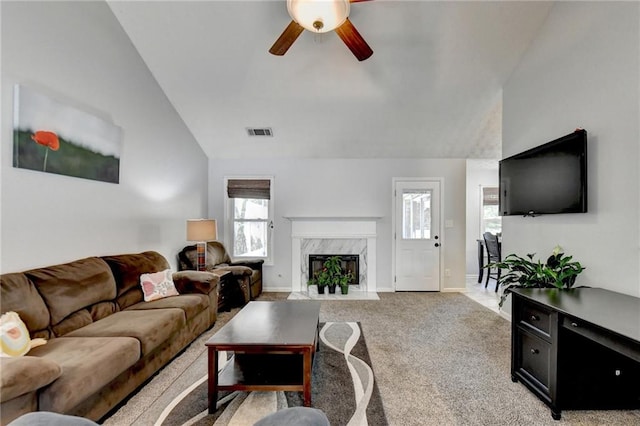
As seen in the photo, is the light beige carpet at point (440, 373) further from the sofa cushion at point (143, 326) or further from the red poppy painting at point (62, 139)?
the red poppy painting at point (62, 139)

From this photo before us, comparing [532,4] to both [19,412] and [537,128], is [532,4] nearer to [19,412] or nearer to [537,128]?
[537,128]

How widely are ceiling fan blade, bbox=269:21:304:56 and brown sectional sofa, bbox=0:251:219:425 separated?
98.8 inches

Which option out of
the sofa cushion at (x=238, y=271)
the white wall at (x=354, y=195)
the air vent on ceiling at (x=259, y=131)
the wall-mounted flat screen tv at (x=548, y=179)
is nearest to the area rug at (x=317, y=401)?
the sofa cushion at (x=238, y=271)

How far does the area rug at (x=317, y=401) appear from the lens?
194cm

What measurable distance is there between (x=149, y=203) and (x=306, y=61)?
2.62 meters

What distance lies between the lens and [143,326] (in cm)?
234

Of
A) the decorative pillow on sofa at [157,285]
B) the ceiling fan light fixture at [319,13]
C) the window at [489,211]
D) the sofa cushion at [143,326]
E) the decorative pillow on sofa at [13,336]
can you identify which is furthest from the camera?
the window at [489,211]

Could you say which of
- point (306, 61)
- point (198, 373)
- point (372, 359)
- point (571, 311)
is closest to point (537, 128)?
point (571, 311)

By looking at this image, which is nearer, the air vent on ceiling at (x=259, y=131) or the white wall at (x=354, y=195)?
the air vent on ceiling at (x=259, y=131)

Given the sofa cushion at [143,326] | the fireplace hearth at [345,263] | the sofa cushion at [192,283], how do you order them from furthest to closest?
the fireplace hearth at [345,263] < the sofa cushion at [192,283] < the sofa cushion at [143,326]

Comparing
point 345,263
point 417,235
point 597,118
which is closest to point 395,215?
point 417,235

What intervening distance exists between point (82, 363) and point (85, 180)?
177 centimetres

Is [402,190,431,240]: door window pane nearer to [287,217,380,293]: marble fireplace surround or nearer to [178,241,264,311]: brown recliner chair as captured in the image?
[287,217,380,293]: marble fireplace surround

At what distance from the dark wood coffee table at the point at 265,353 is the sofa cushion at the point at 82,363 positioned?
0.54 metres
